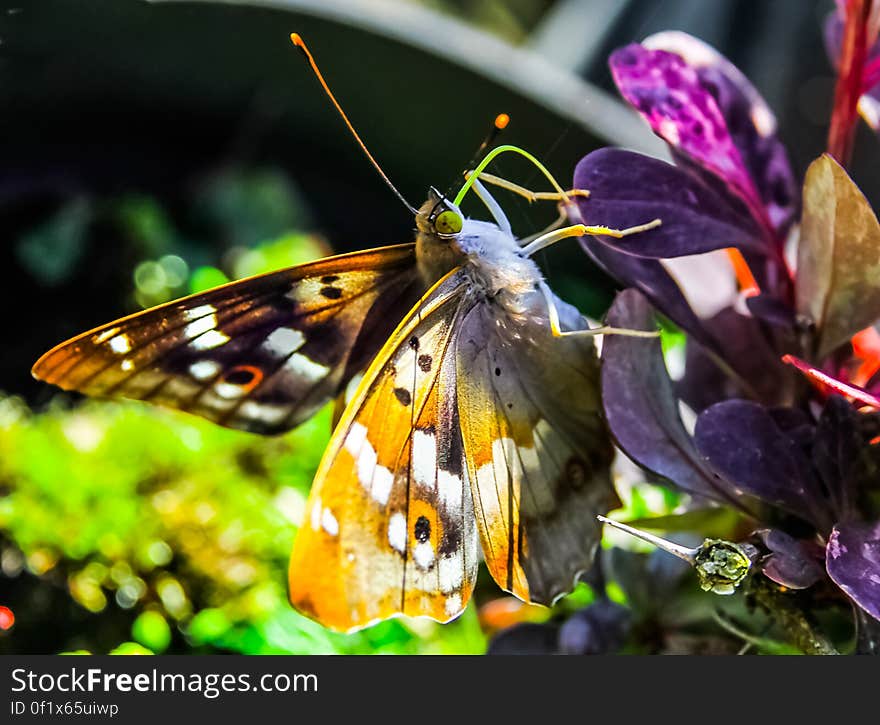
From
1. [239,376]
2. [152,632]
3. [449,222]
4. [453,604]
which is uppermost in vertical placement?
[449,222]

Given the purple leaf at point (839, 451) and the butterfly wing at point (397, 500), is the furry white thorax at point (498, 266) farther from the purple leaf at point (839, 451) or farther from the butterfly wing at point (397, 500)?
the purple leaf at point (839, 451)

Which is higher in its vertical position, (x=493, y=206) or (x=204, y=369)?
(x=493, y=206)

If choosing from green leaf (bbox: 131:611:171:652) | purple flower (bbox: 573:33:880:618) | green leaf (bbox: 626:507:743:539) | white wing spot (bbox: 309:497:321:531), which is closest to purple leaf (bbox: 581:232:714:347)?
purple flower (bbox: 573:33:880:618)

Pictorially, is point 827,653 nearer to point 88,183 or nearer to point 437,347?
point 437,347

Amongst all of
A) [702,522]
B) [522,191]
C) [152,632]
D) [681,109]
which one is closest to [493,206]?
[522,191]

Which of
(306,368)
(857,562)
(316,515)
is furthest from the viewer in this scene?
(306,368)

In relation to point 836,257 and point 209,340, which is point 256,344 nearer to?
point 209,340

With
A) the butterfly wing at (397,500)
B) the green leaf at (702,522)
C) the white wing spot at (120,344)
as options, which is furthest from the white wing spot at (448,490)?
the white wing spot at (120,344)
